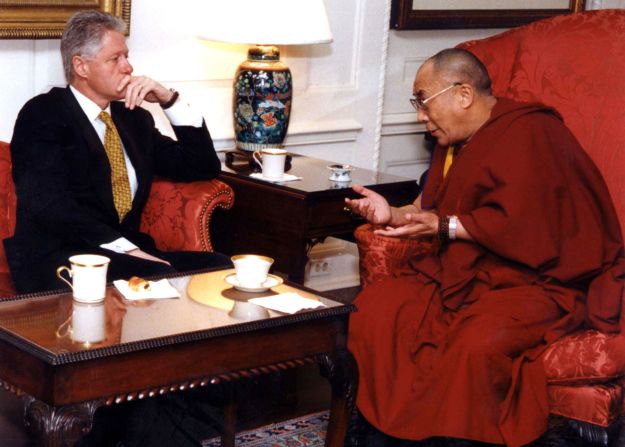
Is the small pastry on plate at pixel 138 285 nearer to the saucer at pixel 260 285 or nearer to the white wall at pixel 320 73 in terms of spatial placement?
the saucer at pixel 260 285

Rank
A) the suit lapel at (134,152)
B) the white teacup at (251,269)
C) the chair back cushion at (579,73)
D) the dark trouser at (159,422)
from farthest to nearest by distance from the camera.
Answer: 1. the chair back cushion at (579,73)
2. the suit lapel at (134,152)
3. the dark trouser at (159,422)
4. the white teacup at (251,269)

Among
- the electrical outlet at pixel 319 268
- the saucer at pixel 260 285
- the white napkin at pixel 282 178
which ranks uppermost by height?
→ the white napkin at pixel 282 178

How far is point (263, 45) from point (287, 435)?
1.58 m

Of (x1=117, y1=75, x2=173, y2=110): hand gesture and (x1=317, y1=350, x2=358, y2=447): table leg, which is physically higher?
(x1=117, y1=75, x2=173, y2=110): hand gesture

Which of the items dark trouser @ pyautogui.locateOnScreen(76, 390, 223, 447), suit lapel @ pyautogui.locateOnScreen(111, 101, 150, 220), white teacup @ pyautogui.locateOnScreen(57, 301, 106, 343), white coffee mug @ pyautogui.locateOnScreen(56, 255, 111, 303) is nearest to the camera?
white teacup @ pyautogui.locateOnScreen(57, 301, 106, 343)

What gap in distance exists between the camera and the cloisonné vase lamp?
4125 mm

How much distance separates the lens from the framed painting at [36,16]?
12.2 ft

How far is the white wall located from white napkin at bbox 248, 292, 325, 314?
4.98 ft

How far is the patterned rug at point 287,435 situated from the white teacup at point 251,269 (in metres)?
0.72

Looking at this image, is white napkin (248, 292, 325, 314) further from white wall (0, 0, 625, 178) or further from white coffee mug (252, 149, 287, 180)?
white wall (0, 0, 625, 178)

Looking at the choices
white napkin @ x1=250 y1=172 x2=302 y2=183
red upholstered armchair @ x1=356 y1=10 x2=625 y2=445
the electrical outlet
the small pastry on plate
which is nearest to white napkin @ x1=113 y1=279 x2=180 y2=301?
the small pastry on plate

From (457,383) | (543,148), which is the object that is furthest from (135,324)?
(543,148)

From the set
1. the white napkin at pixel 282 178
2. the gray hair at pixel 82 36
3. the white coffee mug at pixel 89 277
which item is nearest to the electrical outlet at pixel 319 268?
the white napkin at pixel 282 178

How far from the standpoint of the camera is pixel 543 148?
11.5 ft
